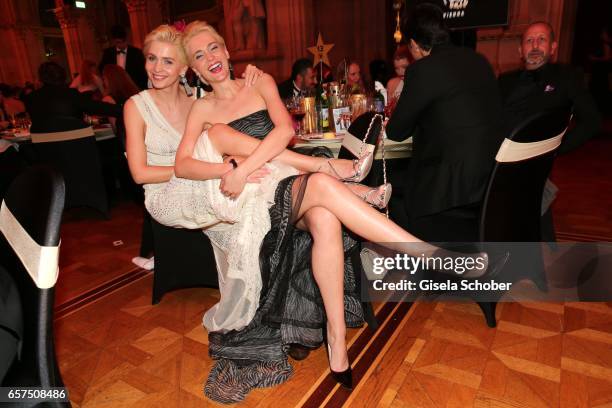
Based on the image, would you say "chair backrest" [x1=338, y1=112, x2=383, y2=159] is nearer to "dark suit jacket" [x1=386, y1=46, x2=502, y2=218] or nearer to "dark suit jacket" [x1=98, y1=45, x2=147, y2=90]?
"dark suit jacket" [x1=386, y1=46, x2=502, y2=218]

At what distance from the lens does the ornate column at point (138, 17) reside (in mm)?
13223

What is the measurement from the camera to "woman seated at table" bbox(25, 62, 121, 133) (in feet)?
12.1

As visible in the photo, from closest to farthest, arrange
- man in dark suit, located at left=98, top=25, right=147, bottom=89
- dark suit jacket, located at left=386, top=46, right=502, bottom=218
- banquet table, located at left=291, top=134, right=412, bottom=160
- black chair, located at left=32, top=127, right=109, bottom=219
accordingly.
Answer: dark suit jacket, located at left=386, top=46, right=502, bottom=218 < banquet table, located at left=291, top=134, right=412, bottom=160 < black chair, located at left=32, top=127, right=109, bottom=219 < man in dark suit, located at left=98, top=25, right=147, bottom=89

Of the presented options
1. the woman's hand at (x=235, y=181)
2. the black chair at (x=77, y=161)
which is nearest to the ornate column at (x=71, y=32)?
the black chair at (x=77, y=161)

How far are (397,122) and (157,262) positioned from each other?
60.3 inches

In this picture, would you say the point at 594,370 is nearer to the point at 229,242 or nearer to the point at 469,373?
the point at 469,373

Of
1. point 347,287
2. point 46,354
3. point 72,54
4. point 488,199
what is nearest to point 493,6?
point 488,199

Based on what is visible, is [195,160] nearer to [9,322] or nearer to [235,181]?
[235,181]

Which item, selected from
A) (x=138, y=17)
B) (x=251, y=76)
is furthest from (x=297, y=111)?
(x=138, y=17)

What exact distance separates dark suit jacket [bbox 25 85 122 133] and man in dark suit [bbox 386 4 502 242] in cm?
275

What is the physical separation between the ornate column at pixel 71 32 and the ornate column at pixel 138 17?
385 centimetres

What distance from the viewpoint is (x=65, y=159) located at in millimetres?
3805

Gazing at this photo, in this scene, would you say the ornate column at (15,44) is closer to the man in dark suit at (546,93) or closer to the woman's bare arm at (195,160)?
the woman's bare arm at (195,160)

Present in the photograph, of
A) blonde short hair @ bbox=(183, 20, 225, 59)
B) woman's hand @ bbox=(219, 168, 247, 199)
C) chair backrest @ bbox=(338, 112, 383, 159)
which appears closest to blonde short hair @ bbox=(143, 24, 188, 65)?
blonde short hair @ bbox=(183, 20, 225, 59)
